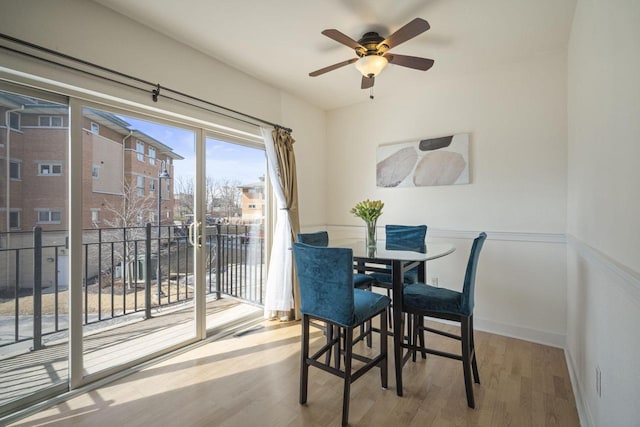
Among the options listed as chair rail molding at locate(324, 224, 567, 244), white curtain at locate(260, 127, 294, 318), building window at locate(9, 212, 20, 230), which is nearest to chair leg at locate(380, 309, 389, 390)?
white curtain at locate(260, 127, 294, 318)

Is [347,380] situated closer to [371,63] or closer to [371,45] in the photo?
[371,63]

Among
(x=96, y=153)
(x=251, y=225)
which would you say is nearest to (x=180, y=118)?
(x=96, y=153)

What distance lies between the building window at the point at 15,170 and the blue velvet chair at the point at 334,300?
1785 mm

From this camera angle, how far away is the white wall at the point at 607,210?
1.04m

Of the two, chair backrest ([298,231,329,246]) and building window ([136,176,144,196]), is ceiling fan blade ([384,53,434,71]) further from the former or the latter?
building window ([136,176,144,196])

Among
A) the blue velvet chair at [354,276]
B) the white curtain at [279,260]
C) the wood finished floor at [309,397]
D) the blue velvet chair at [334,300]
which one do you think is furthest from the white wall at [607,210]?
the white curtain at [279,260]

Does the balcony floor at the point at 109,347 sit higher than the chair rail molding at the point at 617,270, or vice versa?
the chair rail molding at the point at 617,270

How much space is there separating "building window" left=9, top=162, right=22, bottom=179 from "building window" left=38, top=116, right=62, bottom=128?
30cm

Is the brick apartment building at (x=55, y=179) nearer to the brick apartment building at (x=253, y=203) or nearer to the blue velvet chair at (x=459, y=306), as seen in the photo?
the brick apartment building at (x=253, y=203)

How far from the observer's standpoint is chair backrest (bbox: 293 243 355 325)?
1703mm

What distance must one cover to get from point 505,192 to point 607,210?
1.68m

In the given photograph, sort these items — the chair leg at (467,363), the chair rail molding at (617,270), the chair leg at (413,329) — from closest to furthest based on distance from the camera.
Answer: the chair rail molding at (617,270), the chair leg at (467,363), the chair leg at (413,329)

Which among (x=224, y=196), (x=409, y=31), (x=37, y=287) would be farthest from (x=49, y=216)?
(x=409, y=31)

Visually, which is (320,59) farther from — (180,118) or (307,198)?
(307,198)
